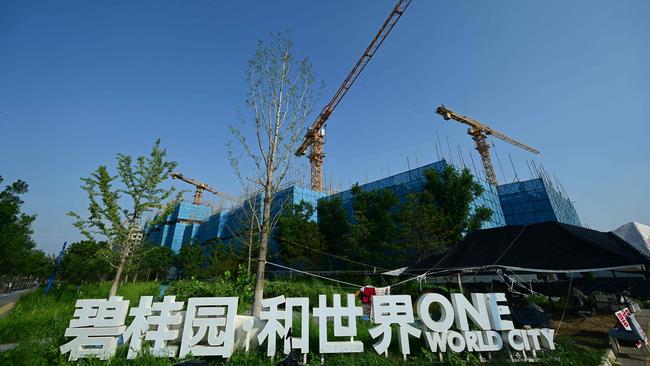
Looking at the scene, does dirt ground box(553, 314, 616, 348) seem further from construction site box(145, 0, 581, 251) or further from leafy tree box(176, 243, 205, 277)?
leafy tree box(176, 243, 205, 277)

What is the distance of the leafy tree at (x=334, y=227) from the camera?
63.0ft

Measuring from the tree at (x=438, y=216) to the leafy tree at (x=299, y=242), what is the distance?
5.99 m

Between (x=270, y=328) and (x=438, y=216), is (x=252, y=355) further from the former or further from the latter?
(x=438, y=216)

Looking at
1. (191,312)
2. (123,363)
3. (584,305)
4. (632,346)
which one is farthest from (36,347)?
(584,305)

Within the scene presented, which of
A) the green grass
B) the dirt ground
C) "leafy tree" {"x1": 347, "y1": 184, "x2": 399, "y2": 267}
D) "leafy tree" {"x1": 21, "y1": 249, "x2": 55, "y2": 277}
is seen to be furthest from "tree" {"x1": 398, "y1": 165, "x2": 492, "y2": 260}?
"leafy tree" {"x1": 21, "y1": 249, "x2": 55, "y2": 277}

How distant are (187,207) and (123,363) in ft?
181

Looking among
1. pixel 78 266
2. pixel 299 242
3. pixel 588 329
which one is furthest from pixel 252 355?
pixel 78 266

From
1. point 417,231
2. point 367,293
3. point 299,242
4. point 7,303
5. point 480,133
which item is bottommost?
point 7,303

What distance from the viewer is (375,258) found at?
15.9m

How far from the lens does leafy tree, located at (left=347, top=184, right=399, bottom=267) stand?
16.0 meters

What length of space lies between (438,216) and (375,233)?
386 centimetres

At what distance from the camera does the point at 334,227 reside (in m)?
19.8

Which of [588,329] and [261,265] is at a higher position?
[261,265]

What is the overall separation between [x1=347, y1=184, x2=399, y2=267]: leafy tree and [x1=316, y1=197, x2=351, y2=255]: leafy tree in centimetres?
153
